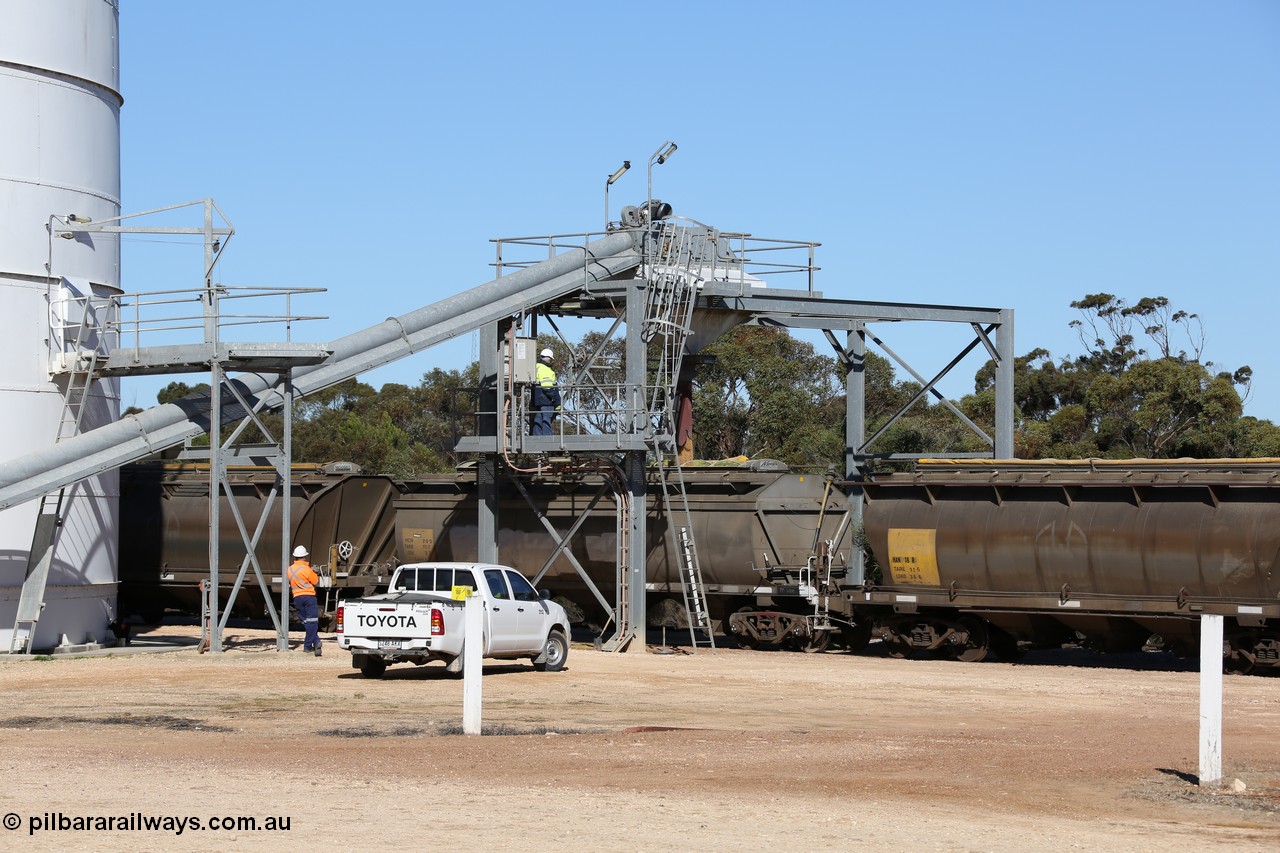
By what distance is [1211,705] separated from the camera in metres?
13.8

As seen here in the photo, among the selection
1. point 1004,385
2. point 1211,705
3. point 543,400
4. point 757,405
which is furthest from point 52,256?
point 757,405

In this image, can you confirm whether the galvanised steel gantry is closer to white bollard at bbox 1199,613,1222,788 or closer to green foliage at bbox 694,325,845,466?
white bollard at bbox 1199,613,1222,788

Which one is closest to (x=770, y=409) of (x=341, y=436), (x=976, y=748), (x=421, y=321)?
(x=341, y=436)

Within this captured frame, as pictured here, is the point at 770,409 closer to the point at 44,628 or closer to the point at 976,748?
the point at 44,628

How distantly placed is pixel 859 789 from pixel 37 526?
18448 mm

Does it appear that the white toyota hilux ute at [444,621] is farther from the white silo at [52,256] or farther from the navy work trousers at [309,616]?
the white silo at [52,256]

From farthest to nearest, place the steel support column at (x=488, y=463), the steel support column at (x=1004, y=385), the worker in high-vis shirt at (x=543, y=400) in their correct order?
the steel support column at (x=1004, y=385)
the steel support column at (x=488, y=463)
the worker in high-vis shirt at (x=543, y=400)

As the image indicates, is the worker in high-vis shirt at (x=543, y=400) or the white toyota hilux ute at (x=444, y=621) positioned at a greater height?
the worker in high-vis shirt at (x=543, y=400)

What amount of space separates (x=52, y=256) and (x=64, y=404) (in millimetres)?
2580

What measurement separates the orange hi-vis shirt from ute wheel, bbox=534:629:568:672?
4.71 metres

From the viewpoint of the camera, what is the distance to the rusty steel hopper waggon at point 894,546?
84.4 feet

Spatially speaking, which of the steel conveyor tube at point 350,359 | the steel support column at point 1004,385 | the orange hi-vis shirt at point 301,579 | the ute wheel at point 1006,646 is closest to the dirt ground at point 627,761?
the orange hi-vis shirt at point 301,579

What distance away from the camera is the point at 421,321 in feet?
94.9

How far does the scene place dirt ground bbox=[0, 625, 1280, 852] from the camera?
1119 centimetres
